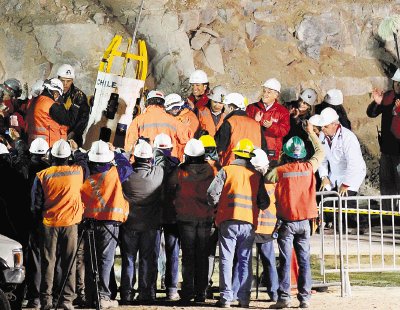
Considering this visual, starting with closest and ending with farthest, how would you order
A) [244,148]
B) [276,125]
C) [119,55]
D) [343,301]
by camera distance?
[244,148]
[343,301]
[276,125]
[119,55]

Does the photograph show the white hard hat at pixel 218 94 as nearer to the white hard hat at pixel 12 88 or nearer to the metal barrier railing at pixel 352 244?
the metal barrier railing at pixel 352 244

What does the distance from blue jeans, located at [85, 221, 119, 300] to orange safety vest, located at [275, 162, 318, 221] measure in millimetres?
2196

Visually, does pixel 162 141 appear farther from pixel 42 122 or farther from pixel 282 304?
pixel 42 122

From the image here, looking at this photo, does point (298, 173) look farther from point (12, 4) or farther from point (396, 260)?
point (12, 4)

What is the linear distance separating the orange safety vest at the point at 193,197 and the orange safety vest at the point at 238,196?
14.8 inches

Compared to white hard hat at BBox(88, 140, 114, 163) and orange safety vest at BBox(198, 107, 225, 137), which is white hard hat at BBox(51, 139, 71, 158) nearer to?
white hard hat at BBox(88, 140, 114, 163)

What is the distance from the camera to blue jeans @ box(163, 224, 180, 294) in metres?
20.5

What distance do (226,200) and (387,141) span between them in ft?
23.9

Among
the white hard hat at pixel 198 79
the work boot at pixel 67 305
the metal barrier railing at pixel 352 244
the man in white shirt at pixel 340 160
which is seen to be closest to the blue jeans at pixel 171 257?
the work boot at pixel 67 305

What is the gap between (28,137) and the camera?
23719 millimetres

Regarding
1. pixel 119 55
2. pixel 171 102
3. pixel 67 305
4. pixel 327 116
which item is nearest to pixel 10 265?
pixel 67 305

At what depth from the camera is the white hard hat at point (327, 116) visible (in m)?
23.5

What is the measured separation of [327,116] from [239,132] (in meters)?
1.96

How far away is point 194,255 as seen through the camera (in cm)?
2022
